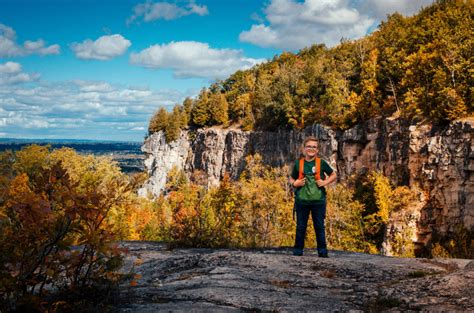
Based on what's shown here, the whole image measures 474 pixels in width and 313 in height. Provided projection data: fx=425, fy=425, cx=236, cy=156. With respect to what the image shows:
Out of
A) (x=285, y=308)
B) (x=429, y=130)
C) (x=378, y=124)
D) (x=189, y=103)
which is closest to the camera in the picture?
(x=285, y=308)

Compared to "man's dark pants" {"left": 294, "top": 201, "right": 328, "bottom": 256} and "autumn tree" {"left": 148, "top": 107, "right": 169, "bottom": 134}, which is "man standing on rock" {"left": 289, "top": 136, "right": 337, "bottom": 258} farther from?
"autumn tree" {"left": 148, "top": 107, "right": 169, "bottom": 134}

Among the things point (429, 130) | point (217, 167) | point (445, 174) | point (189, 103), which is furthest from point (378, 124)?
point (189, 103)

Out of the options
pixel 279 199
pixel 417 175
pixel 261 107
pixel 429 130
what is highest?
pixel 261 107

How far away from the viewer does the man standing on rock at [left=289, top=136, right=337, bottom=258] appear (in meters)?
7.86

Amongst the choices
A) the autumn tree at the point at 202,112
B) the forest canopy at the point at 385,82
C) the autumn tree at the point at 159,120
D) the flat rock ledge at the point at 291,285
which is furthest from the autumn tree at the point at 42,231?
the autumn tree at the point at 159,120

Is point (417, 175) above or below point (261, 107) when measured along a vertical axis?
below

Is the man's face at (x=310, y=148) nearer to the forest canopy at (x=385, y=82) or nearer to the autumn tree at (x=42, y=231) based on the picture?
the autumn tree at (x=42, y=231)

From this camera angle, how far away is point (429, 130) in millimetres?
41312

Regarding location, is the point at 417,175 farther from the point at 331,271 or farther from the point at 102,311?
the point at 102,311

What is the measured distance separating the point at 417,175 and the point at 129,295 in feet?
141

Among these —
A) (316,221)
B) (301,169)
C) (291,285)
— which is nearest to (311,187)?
(301,169)

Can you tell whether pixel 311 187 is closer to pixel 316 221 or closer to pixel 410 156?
pixel 316 221

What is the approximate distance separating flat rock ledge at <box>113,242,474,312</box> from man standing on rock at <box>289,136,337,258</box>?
2.50ft

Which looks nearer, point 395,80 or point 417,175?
point 417,175
